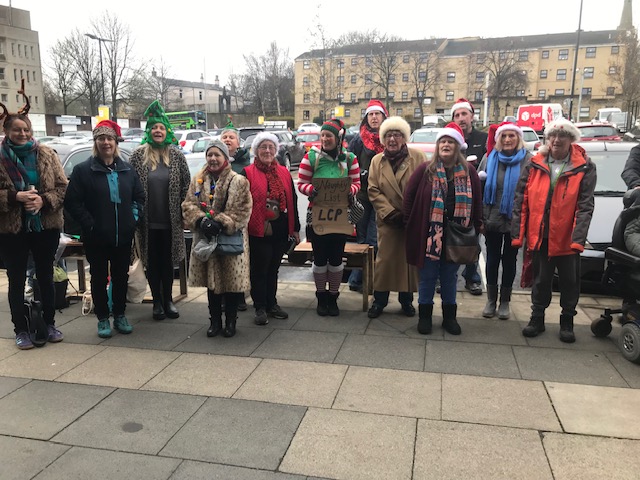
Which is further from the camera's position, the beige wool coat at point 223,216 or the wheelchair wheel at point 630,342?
the beige wool coat at point 223,216

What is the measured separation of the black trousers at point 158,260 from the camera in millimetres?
5352

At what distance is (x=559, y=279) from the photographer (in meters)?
4.84

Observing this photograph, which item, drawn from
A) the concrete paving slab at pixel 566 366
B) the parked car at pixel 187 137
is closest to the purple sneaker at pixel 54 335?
the concrete paving slab at pixel 566 366

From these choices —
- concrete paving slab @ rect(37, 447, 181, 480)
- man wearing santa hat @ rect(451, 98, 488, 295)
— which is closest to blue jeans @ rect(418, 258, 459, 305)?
man wearing santa hat @ rect(451, 98, 488, 295)

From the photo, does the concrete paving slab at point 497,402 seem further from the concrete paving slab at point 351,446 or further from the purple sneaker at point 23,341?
the purple sneaker at point 23,341

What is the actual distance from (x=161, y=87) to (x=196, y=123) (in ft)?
66.6

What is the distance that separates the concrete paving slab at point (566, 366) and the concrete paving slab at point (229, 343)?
7.62ft

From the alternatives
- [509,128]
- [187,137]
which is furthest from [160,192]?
[187,137]

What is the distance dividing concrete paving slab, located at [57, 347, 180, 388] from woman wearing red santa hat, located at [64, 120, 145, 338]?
20.5 inches

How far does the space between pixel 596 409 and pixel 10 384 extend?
171 inches

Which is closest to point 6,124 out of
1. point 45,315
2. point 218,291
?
point 45,315

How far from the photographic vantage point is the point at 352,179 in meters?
5.32

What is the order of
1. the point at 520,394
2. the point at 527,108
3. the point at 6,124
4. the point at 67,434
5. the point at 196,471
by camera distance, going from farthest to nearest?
the point at 527,108, the point at 6,124, the point at 520,394, the point at 67,434, the point at 196,471

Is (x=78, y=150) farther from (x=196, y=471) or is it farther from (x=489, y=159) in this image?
(x=196, y=471)
